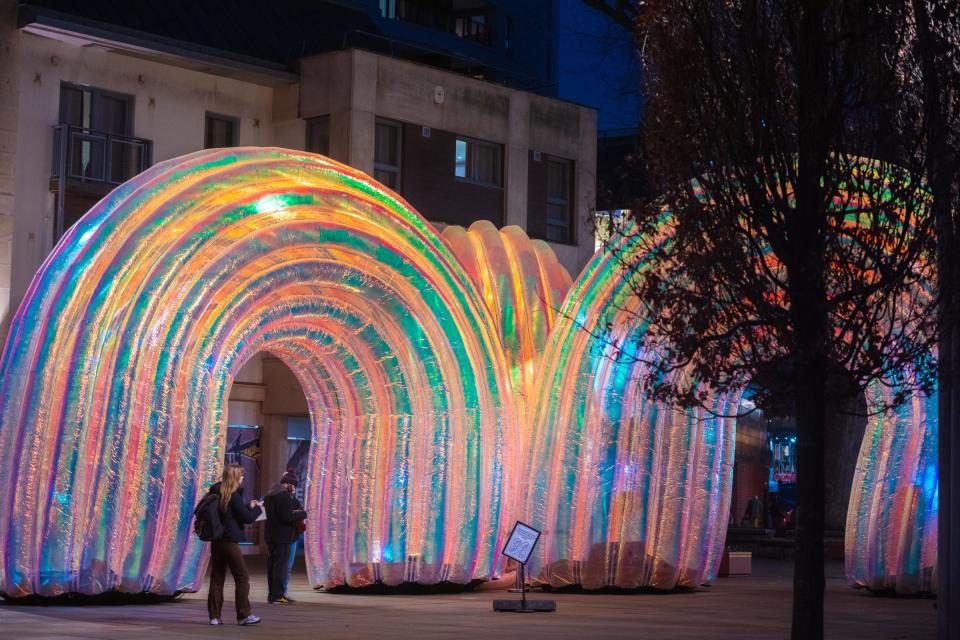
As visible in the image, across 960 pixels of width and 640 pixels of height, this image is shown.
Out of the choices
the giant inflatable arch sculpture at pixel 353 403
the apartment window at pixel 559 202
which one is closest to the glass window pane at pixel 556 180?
the apartment window at pixel 559 202

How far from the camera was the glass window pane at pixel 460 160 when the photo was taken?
106ft

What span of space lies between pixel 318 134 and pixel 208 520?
53.2ft

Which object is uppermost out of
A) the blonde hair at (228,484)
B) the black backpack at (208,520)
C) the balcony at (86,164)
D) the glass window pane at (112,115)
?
the glass window pane at (112,115)

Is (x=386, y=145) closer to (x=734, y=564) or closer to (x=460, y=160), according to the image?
(x=460, y=160)

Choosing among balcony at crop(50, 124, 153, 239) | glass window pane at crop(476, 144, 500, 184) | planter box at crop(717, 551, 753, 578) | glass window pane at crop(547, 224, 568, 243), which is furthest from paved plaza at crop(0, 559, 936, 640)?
glass window pane at crop(547, 224, 568, 243)

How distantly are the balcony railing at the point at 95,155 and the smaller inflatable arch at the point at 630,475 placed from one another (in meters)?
10.9

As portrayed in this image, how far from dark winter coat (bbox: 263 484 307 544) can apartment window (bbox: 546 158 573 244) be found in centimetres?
1642

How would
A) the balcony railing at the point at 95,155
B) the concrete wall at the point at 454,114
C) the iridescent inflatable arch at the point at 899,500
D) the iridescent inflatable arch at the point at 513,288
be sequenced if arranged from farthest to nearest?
the concrete wall at the point at 454,114
the balcony railing at the point at 95,155
the iridescent inflatable arch at the point at 513,288
the iridescent inflatable arch at the point at 899,500

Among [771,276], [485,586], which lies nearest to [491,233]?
[485,586]

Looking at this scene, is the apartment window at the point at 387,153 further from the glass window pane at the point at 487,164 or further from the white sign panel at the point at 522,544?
the white sign panel at the point at 522,544

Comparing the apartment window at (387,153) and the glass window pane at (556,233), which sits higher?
the apartment window at (387,153)

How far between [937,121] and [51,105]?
1865cm

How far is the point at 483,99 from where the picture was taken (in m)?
32.6

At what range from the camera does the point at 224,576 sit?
50.2 ft
